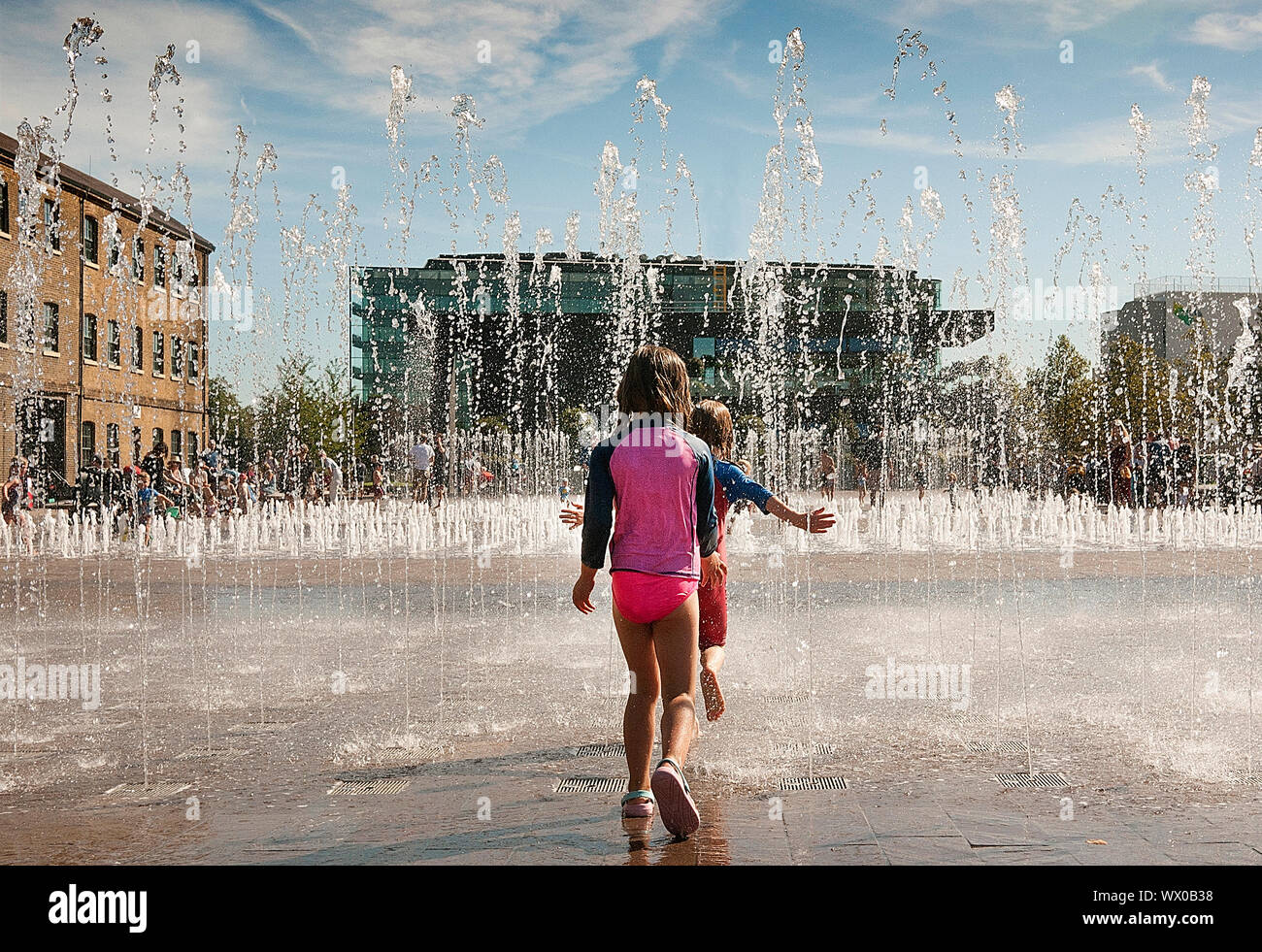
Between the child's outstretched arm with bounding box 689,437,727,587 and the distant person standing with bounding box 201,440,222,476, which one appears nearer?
the child's outstretched arm with bounding box 689,437,727,587

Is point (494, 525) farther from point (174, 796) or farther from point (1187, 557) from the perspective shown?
point (174, 796)

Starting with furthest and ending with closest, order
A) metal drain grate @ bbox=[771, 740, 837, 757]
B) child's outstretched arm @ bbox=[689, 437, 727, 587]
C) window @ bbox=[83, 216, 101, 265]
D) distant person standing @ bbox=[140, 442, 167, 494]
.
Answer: window @ bbox=[83, 216, 101, 265], distant person standing @ bbox=[140, 442, 167, 494], metal drain grate @ bbox=[771, 740, 837, 757], child's outstretched arm @ bbox=[689, 437, 727, 587]

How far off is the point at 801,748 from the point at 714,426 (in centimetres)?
147

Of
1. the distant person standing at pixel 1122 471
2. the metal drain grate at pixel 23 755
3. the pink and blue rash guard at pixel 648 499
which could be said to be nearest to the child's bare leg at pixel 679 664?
the pink and blue rash guard at pixel 648 499

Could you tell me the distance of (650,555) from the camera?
152 inches

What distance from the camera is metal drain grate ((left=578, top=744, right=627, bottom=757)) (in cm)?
495

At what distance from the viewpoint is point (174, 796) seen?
4.34 m

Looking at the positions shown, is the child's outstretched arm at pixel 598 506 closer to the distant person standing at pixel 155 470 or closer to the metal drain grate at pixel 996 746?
the metal drain grate at pixel 996 746

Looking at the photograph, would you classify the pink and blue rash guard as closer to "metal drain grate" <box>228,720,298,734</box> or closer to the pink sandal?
the pink sandal

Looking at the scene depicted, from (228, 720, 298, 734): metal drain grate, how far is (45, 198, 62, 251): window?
3389 centimetres

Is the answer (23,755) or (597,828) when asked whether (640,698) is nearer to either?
(597,828)

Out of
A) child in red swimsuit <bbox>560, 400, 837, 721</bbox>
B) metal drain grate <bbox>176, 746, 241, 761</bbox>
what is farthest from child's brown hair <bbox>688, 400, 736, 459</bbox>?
metal drain grate <bbox>176, 746, 241, 761</bbox>

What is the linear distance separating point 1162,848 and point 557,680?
368cm

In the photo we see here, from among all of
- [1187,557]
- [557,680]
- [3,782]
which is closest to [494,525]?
[1187,557]
